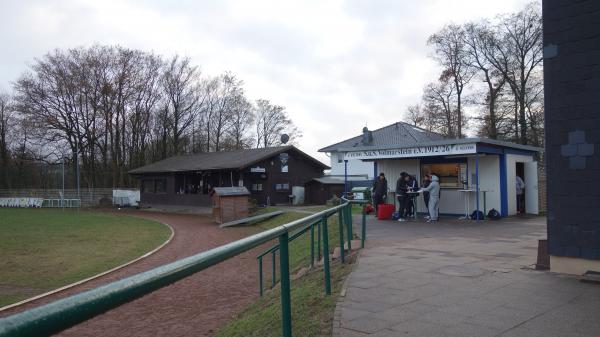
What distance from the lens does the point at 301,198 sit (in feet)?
120

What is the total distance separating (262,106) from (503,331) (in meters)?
65.0

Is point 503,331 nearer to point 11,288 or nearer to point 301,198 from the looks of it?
point 11,288

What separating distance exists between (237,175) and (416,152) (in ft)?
61.9

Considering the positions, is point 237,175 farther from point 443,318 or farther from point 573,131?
point 443,318

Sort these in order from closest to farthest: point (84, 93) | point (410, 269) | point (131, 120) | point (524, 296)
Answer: point (524, 296)
point (410, 269)
point (84, 93)
point (131, 120)

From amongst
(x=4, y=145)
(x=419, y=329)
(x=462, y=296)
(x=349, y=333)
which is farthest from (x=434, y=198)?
(x=4, y=145)

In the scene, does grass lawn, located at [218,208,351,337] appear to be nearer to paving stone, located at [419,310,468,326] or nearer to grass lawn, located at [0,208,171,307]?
paving stone, located at [419,310,468,326]

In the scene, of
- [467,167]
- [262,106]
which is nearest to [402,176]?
[467,167]

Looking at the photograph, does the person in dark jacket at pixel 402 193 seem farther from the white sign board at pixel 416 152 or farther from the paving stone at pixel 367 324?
the paving stone at pixel 367 324

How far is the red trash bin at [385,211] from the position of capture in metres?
18.3

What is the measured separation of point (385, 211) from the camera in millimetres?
18297

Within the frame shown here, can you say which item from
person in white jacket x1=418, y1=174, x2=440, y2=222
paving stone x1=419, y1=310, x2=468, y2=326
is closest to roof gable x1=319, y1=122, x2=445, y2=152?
person in white jacket x1=418, y1=174, x2=440, y2=222

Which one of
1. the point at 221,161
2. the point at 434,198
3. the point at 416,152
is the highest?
the point at 221,161

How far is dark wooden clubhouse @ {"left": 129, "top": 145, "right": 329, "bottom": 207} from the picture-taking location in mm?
34969
